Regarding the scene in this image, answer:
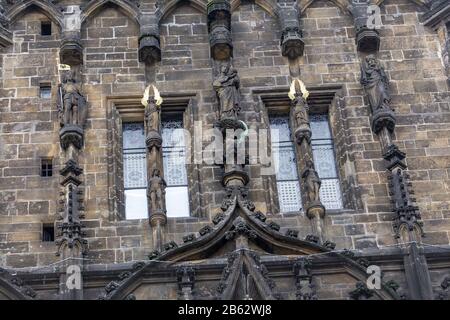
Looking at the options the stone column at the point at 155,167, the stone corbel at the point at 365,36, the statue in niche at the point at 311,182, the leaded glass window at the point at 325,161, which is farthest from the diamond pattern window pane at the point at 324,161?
the stone column at the point at 155,167

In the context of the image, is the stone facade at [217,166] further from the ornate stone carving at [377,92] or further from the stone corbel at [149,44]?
the ornate stone carving at [377,92]

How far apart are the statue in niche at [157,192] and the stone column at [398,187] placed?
3722 millimetres

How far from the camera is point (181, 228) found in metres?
23.3

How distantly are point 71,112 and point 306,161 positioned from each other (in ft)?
13.2

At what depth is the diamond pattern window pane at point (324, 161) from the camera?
24594 mm

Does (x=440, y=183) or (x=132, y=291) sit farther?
(x=440, y=183)

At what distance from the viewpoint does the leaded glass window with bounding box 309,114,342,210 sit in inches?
953

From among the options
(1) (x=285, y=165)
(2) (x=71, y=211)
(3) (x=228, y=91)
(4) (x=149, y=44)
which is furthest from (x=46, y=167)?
(1) (x=285, y=165)

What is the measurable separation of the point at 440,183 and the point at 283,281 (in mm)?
3328
